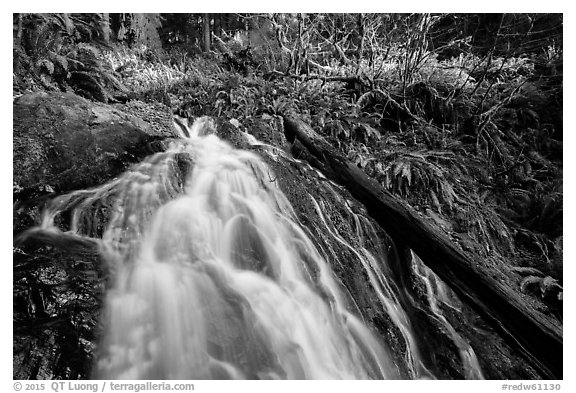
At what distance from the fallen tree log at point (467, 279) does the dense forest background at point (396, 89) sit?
389 mm

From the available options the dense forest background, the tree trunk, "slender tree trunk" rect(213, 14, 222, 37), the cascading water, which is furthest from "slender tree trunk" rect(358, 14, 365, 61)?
the cascading water

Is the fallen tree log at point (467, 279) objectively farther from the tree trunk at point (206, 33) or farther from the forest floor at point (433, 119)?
the tree trunk at point (206, 33)

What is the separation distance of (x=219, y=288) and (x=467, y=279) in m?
1.65

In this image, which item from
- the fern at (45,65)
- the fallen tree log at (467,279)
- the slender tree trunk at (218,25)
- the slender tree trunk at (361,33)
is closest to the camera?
the fallen tree log at (467,279)

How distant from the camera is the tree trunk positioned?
138 inches

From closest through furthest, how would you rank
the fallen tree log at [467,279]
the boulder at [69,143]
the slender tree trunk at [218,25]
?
the fallen tree log at [467,279] < the boulder at [69,143] < the slender tree trunk at [218,25]

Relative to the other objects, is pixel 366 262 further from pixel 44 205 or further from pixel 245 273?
pixel 44 205

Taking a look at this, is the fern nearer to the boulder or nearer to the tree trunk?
the boulder

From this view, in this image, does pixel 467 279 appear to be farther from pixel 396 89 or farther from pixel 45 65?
pixel 45 65

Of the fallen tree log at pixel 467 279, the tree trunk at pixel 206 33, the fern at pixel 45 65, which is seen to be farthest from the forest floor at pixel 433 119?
the fallen tree log at pixel 467 279

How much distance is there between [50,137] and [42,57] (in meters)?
1.04

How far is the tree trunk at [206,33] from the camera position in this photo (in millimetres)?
3517

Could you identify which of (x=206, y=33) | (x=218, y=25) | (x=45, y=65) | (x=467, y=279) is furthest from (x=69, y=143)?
(x=467, y=279)
